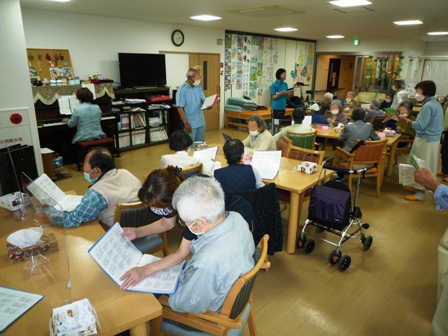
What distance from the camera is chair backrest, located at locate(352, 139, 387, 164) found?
13.9 ft

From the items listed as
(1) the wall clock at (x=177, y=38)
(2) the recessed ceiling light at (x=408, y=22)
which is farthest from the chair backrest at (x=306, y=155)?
(1) the wall clock at (x=177, y=38)

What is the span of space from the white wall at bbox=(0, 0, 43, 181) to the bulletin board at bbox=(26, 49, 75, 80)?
5.76 feet

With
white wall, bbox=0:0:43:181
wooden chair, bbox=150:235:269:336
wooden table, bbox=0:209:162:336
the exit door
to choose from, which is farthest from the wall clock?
the exit door

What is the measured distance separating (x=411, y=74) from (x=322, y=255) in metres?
10.0

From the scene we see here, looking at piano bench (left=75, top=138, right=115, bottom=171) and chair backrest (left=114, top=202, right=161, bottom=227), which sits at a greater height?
chair backrest (left=114, top=202, right=161, bottom=227)

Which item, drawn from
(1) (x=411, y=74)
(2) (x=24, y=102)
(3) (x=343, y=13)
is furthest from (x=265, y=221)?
(1) (x=411, y=74)

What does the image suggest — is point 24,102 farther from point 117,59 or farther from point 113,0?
point 117,59

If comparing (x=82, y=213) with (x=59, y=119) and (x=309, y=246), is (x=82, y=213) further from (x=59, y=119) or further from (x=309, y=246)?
(x=59, y=119)

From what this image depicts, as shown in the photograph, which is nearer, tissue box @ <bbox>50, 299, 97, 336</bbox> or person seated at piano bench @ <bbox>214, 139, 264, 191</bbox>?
tissue box @ <bbox>50, 299, 97, 336</bbox>

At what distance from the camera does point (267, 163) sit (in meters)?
3.15

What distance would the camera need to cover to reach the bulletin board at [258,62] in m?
8.77

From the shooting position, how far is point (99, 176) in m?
2.29

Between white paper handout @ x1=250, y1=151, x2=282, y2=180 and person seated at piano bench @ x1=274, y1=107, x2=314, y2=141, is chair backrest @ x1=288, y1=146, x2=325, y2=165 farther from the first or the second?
person seated at piano bench @ x1=274, y1=107, x2=314, y2=141

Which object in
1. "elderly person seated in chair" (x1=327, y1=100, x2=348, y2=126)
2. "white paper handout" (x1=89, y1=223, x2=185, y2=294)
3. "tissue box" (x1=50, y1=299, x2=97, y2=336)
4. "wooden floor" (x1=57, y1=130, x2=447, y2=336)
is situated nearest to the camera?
"tissue box" (x1=50, y1=299, x2=97, y2=336)
